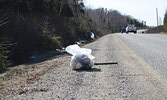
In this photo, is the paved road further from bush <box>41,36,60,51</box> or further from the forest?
the forest

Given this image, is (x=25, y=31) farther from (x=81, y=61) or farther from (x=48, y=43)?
(x=81, y=61)

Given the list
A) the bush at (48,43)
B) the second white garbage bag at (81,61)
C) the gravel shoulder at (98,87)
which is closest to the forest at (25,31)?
the bush at (48,43)

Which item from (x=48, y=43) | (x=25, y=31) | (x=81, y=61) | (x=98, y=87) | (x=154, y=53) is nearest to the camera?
(x=98, y=87)

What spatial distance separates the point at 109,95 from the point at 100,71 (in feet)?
12.2

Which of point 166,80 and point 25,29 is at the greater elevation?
point 25,29

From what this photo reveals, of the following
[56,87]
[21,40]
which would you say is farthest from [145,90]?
[21,40]

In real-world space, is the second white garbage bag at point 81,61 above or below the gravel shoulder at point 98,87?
above

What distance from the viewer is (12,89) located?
829 centimetres

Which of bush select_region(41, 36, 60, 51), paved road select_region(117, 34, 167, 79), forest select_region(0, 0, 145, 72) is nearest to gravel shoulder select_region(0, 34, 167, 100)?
paved road select_region(117, 34, 167, 79)

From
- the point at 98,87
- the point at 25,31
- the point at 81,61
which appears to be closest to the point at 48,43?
the point at 25,31

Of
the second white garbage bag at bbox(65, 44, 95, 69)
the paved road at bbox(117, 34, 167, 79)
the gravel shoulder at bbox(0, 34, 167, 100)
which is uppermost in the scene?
the second white garbage bag at bbox(65, 44, 95, 69)

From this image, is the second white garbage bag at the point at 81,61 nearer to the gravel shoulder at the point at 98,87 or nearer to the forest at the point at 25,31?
the gravel shoulder at the point at 98,87

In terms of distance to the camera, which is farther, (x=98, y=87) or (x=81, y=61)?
(x=81, y=61)

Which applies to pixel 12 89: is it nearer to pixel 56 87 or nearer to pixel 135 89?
pixel 56 87
